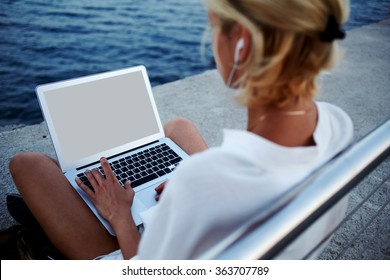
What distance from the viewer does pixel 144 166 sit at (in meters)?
1.83

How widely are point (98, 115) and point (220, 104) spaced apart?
7.16ft

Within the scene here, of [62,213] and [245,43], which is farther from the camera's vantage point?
[62,213]

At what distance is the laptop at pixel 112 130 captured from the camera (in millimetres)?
1714

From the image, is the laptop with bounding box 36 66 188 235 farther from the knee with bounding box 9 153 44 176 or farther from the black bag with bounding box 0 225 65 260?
the black bag with bounding box 0 225 65 260

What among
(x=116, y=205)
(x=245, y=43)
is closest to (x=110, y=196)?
(x=116, y=205)

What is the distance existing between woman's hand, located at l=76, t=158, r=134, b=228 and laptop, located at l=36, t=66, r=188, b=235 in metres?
0.07

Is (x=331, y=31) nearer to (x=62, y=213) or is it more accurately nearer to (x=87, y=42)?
(x=62, y=213)

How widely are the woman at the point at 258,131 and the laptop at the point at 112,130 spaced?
69 cm

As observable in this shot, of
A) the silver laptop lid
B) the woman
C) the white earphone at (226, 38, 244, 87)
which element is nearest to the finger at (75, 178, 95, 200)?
the silver laptop lid

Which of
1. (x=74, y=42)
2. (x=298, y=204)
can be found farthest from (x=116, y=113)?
(x=74, y=42)

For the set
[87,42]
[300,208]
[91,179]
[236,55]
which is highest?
[236,55]
